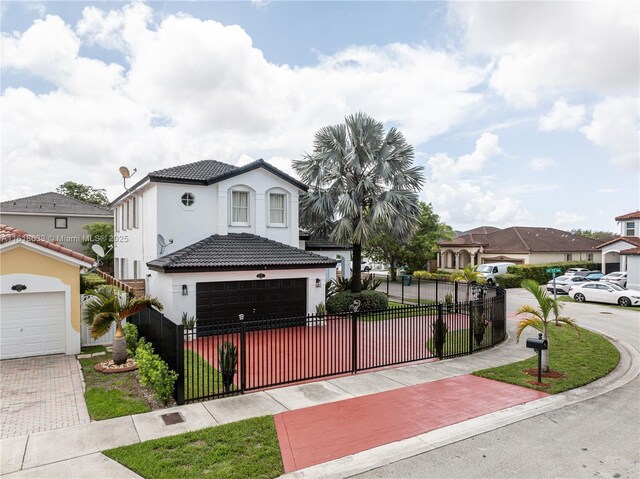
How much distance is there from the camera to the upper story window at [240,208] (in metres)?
18.5

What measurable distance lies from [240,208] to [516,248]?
106 ft

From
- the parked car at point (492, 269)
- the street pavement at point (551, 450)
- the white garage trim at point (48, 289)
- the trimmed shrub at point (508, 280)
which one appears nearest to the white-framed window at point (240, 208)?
the white garage trim at point (48, 289)

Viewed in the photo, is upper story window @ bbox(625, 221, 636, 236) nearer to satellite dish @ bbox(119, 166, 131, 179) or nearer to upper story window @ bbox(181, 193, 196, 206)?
upper story window @ bbox(181, 193, 196, 206)

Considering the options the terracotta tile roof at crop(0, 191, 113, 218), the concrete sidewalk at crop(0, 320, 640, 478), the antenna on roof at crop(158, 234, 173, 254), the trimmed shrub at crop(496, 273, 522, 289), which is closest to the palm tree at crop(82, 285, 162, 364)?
the concrete sidewalk at crop(0, 320, 640, 478)

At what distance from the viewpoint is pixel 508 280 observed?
3291 centimetres

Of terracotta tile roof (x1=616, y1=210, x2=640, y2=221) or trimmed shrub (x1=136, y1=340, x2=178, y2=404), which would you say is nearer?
trimmed shrub (x1=136, y1=340, x2=178, y2=404)

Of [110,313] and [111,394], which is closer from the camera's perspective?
[111,394]

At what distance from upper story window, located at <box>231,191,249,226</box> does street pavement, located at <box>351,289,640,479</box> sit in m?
14.2

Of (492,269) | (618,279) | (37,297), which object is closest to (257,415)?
(37,297)

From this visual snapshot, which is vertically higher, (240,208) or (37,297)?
(240,208)

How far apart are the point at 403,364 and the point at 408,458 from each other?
17.0 ft

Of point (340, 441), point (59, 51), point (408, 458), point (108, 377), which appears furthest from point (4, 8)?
point (408, 458)

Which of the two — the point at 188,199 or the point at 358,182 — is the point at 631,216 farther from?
the point at 188,199

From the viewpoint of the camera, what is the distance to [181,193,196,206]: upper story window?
17.5 metres
